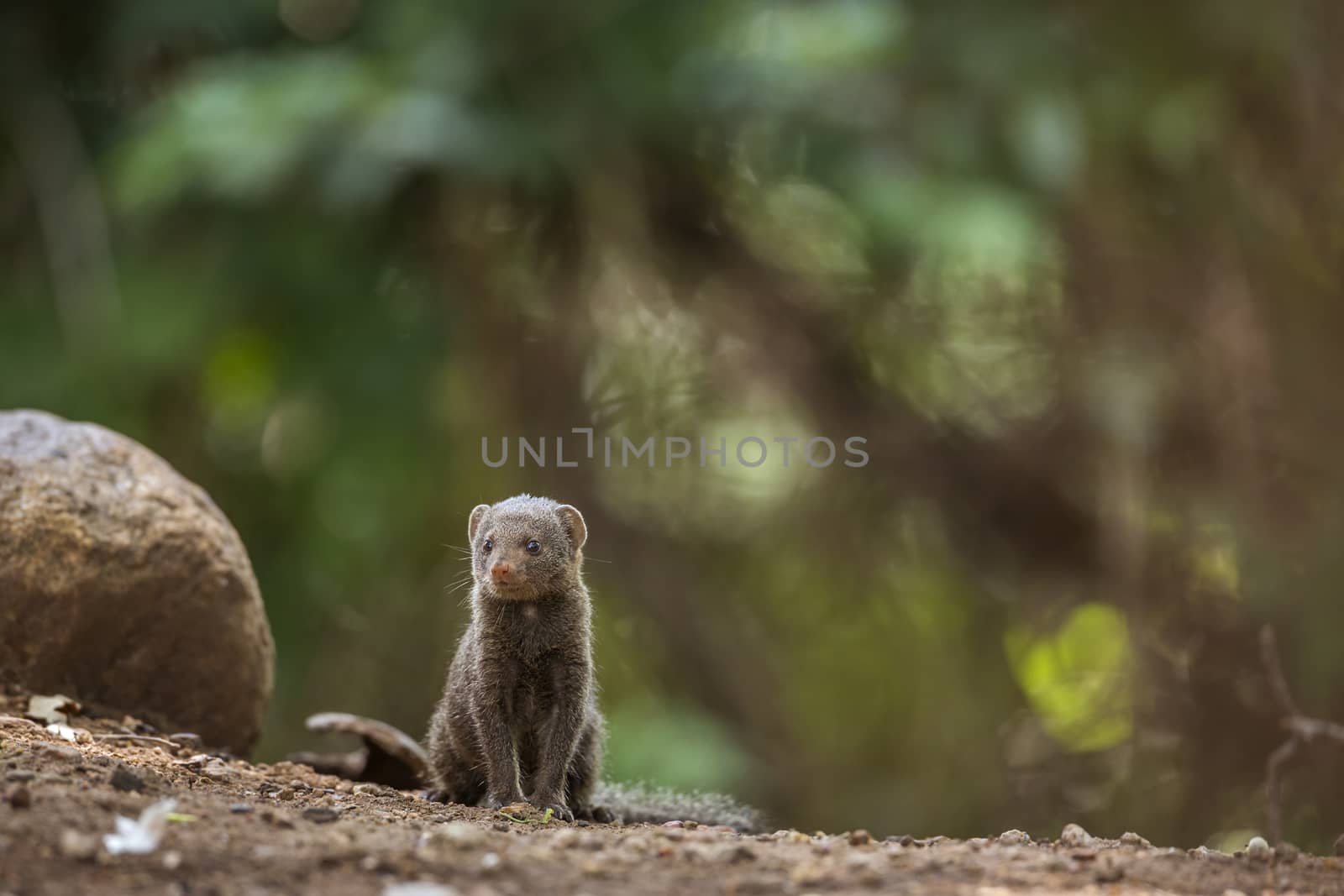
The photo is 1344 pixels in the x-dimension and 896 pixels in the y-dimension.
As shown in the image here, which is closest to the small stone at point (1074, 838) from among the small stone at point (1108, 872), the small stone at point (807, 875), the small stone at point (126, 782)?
the small stone at point (1108, 872)

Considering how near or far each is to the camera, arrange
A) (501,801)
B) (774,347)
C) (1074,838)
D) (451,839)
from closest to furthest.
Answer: (451,839)
(1074,838)
(501,801)
(774,347)

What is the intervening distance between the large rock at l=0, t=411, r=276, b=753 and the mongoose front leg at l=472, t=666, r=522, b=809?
1094 mm

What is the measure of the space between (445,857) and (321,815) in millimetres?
678

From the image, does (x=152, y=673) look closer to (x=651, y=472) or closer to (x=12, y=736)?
(x=12, y=736)

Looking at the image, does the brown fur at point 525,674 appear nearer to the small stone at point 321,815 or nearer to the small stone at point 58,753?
the small stone at point 321,815

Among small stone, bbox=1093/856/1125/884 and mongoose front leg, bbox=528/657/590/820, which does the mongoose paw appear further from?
small stone, bbox=1093/856/1125/884

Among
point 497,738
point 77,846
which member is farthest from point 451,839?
point 497,738

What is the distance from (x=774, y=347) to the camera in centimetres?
1027

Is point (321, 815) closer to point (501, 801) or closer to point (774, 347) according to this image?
point (501, 801)

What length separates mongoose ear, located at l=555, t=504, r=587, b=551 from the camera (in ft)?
17.2

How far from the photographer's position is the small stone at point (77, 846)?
3.13 m

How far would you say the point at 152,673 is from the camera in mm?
5426

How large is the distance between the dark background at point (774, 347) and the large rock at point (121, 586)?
81.4 inches

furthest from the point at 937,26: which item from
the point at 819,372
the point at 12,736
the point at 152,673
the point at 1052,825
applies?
the point at 12,736
